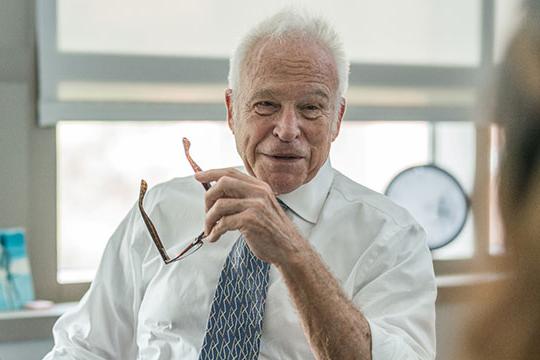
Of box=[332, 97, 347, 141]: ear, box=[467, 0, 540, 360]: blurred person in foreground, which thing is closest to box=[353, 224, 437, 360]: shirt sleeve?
box=[332, 97, 347, 141]: ear

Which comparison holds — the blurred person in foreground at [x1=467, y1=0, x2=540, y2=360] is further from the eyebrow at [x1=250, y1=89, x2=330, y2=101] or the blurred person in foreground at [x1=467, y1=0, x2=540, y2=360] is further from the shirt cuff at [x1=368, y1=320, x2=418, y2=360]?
the eyebrow at [x1=250, y1=89, x2=330, y2=101]

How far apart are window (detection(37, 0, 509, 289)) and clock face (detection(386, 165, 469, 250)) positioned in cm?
7

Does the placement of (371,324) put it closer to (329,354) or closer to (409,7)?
(329,354)

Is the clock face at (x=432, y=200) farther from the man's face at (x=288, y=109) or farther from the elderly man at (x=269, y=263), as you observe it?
the man's face at (x=288, y=109)

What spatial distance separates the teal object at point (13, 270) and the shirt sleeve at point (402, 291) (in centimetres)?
107

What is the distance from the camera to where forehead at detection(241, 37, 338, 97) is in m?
1.67

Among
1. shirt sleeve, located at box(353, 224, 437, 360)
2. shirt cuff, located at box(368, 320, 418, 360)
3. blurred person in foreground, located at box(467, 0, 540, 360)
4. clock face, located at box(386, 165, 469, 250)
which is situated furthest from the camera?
clock face, located at box(386, 165, 469, 250)

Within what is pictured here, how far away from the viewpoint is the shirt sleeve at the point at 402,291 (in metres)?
1.56

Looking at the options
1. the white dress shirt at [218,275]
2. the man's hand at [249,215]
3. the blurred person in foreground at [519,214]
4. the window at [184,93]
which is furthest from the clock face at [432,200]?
the blurred person in foreground at [519,214]

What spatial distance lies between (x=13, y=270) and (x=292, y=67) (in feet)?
3.53

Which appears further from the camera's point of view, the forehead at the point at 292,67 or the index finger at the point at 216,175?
the forehead at the point at 292,67

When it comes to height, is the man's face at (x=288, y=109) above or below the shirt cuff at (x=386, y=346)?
above

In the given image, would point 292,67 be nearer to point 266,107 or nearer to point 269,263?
point 266,107

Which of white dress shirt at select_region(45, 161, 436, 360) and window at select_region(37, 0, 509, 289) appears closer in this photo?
white dress shirt at select_region(45, 161, 436, 360)
